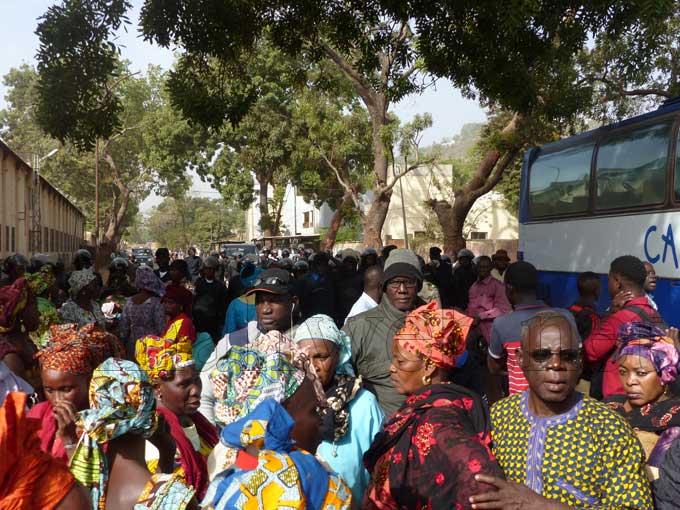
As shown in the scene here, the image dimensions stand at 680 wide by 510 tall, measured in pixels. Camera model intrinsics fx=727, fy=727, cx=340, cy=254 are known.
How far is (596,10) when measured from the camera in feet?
25.9

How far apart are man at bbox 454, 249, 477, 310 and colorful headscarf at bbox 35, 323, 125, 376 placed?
7973 mm

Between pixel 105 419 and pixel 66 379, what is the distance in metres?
0.90

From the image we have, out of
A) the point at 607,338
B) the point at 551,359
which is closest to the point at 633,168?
the point at 607,338

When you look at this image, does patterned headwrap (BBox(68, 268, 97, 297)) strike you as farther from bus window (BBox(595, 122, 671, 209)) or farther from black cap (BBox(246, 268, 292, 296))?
bus window (BBox(595, 122, 671, 209))

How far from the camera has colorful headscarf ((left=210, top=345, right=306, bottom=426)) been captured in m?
2.25

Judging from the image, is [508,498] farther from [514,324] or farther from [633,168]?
[633,168]

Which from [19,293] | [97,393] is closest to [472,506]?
[97,393]

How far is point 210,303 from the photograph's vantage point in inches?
318

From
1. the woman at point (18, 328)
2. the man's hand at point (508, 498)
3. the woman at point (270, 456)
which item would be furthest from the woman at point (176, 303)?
the man's hand at point (508, 498)

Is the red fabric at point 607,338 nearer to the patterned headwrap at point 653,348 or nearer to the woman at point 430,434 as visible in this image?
the patterned headwrap at point 653,348

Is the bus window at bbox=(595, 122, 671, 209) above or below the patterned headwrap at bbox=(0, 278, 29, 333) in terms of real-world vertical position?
above

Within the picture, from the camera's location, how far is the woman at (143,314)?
245 inches

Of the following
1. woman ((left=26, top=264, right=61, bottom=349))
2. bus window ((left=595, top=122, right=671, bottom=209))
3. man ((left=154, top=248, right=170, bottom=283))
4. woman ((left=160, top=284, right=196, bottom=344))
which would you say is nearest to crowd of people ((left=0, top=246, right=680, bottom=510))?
woman ((left=26, top=264, right=61, bottom=349))

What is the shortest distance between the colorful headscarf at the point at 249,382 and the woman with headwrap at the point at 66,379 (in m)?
0.91
